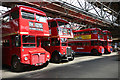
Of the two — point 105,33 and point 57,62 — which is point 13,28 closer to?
point 57,62

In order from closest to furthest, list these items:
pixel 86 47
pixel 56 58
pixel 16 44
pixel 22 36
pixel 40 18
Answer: pixel 22 36, pixel 16 44, pixel 40 18, pixel 56 58, pixel 86 47

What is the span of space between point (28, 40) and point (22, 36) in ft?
1.59

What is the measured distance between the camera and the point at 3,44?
8688 millimetres

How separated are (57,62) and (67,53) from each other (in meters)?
1.28

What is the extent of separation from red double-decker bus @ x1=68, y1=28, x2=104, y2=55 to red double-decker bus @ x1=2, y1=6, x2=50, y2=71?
10.5m

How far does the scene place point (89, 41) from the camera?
690 inches

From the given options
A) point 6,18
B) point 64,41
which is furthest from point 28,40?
point 64,41

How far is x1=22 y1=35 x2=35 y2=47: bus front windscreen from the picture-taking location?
7.16 meters

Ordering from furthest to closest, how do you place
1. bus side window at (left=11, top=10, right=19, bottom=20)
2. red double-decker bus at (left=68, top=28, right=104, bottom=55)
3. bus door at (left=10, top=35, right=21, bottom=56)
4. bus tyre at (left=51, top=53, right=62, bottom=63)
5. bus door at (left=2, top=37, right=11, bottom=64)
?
1. red double-decker bus at (left=68, top=28, right=104, bottom=55)
2. bus tyre at (left=51, top=53, right=62, bottom=63)
3. bus door at (left=2, top=37, right=11, bottom=64)
4. bus side window at (left=11, top=10, right=19, bottom=20)
5. bus door at (left=10, top=35, right=21, bottom=56)

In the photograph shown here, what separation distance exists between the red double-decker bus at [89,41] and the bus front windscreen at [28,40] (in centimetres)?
1152

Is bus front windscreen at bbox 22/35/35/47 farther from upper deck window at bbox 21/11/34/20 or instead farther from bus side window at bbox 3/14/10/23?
bus side window at bbox 3/14/10/23

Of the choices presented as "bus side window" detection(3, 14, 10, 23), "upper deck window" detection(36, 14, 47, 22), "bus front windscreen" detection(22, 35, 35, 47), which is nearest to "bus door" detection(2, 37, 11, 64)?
"bus side window" detection(3, 14, 10, 23)

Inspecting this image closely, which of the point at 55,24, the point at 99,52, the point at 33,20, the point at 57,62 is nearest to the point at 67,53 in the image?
the point at 57,62

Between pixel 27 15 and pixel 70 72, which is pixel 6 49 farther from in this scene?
pixel 70 72
